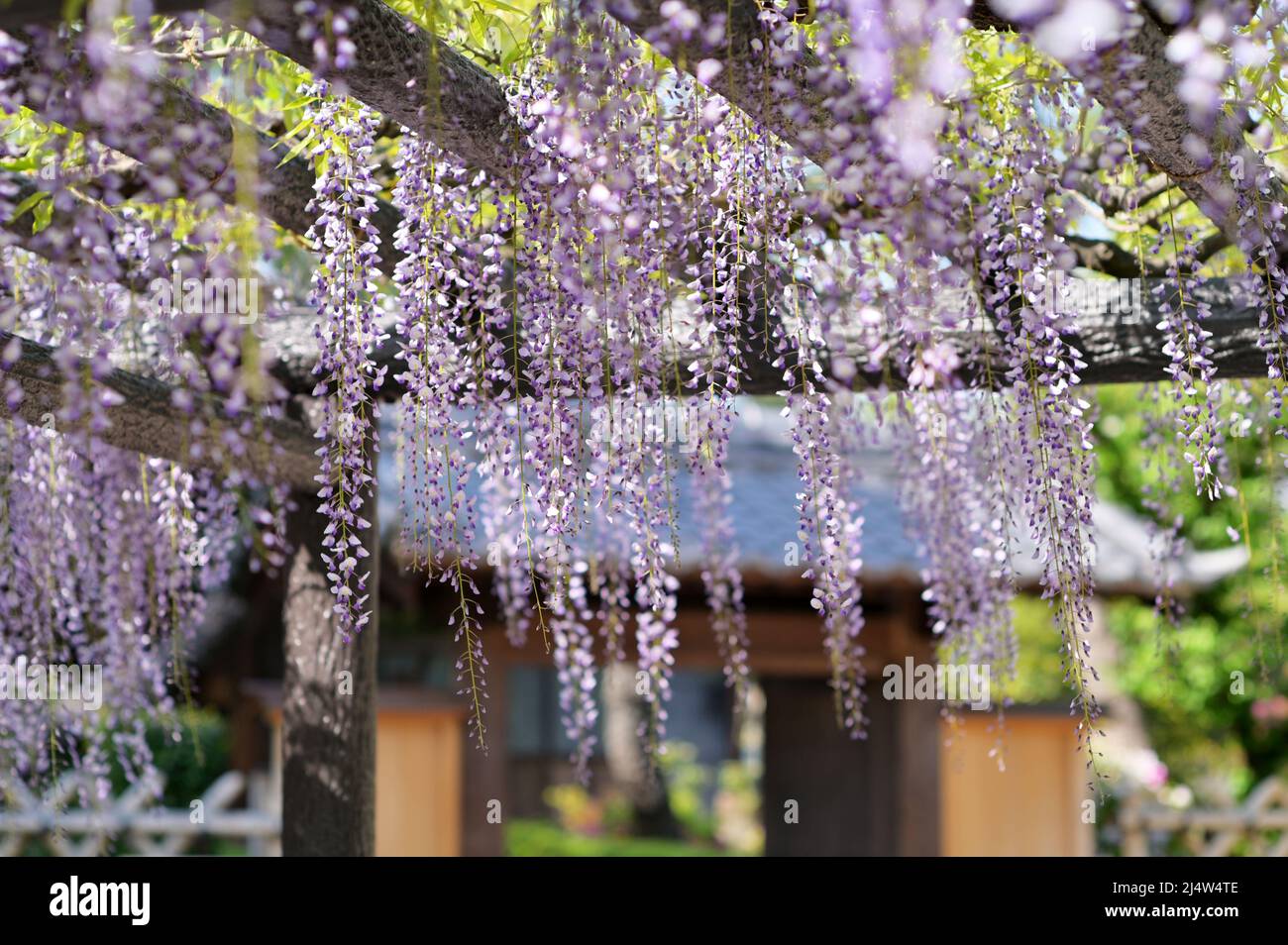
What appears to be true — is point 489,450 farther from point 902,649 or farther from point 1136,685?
point 1136,685

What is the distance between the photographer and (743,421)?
7.79 meters

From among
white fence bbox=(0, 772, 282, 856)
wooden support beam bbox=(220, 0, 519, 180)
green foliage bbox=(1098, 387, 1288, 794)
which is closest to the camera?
wooden support beam bbox=(220, 0, 519, 180)

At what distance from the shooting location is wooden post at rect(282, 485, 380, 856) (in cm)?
322

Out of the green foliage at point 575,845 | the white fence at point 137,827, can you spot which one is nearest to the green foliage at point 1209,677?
Result: the green foliage at point 575,845

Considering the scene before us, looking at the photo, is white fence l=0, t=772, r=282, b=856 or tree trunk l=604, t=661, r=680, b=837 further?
tree trunk l=604, t=661, r=680, b=837

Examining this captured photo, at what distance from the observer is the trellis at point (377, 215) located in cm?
200

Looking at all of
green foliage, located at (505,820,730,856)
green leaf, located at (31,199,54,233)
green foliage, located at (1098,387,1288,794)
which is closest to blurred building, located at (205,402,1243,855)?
green foliage, located at (1098,387,1288,794)

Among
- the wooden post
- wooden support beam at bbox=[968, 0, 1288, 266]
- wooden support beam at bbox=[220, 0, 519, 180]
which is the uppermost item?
wooden support beam at bbox=[220, 0, 519, 180]

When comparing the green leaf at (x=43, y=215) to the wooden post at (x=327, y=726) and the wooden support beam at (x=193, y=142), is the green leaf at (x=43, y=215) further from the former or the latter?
the wooden post at (x=327, y=726)

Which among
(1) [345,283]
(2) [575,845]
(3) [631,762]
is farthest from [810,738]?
(3) [631,762]

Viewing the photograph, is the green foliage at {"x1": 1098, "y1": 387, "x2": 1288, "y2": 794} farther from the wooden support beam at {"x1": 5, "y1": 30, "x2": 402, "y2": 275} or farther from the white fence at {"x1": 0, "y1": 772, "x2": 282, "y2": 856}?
the wooden support beam at {"x1": 5, "y1": 30, "x2": 402, "y2": 275}
